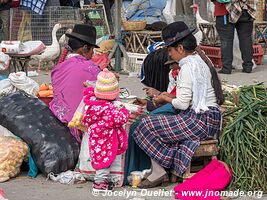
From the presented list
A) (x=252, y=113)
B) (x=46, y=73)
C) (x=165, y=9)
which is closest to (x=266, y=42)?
(x=165, y=9)

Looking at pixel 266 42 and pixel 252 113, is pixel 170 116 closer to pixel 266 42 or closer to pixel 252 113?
pixel 252 113

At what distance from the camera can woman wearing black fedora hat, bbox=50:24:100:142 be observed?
6066mm

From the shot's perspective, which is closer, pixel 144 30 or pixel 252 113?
pixel 252 113

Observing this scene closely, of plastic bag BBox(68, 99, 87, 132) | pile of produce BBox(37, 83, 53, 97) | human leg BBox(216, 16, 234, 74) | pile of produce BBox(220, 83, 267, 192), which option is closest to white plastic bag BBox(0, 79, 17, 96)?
pile of produce BBox(37, 83, 53, 97)

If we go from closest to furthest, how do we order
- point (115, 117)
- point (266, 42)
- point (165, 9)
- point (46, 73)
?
point (115, 117) < point (46, 73) < point (266, 42) < point (165, 9)

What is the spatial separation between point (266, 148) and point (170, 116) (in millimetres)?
855

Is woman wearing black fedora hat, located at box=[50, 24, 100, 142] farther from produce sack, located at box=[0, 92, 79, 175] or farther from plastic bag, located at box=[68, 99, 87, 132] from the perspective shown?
plastic bag, located at box=[68, 99, 87, 132]

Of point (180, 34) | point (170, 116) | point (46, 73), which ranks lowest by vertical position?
point (46, 73)

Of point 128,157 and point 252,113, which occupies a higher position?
point 252,113

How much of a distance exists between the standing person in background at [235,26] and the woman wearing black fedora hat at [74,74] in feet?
16.2

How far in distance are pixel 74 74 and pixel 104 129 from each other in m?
0.77

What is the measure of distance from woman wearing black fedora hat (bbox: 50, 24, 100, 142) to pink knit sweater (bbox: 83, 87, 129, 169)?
0.50m

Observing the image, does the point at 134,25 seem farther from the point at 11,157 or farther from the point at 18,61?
the point at 11,157

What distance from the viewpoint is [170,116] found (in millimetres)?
5711
